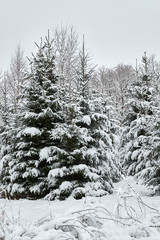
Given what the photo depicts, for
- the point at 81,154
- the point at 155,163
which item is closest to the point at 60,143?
the point at 81,154

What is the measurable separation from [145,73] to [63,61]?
8.74 meters

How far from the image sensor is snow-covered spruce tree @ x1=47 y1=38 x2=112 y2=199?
696cm

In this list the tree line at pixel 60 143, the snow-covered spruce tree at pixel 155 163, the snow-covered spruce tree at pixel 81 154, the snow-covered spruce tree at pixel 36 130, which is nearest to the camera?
the snow-covered spruce tree at pixel 155 163

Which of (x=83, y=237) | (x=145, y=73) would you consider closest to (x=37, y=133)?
(x=83, y=237)

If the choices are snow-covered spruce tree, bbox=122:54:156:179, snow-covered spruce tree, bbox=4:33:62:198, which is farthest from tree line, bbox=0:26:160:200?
snow-covered spruce tree, bbox=122:54:156:179

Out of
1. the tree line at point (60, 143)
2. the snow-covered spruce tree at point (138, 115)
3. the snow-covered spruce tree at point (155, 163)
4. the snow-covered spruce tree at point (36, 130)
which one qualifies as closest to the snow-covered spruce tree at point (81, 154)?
the tree line at point (60, 143)

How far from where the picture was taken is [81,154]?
24.0 feet

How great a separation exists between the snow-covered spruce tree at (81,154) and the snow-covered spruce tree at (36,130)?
0.50 meters

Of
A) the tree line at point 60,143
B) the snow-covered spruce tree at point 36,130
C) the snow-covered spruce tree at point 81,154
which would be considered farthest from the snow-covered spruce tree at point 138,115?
the snow-covered spruce tree at point 36,130

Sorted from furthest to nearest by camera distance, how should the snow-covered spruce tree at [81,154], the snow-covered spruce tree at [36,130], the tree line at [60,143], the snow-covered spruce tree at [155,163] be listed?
1. the snow-covered spruce tree at [36,130]
2. the tree line at [60,143]
3. the snow-covered spruce tree at [81,154]
4. the snow-covered spruce tree at [155,163]

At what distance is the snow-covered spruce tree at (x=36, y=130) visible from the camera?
7.32m

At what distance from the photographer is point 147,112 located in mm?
10578

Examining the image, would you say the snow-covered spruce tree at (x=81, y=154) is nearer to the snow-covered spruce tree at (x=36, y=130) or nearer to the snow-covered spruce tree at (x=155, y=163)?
the snow-covered spruce tree at (x=36, y=130)

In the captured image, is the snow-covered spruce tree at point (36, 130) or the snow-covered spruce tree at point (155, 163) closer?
the snow-covered spruce tree at point (155, 163)
